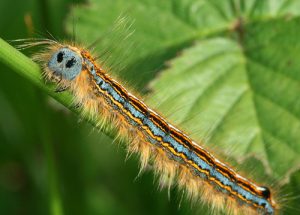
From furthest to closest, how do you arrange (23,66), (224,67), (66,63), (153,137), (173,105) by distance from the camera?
(224,67) < (173,105) < (153,137) < (66,63) < (23,66)

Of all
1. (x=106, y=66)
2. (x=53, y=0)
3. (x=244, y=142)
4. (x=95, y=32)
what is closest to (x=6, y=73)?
(x=53, y=0)

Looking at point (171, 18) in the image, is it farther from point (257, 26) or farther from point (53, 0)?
point (53, 0)

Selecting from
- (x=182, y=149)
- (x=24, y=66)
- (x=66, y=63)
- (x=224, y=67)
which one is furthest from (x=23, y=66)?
(x=224, y=67)

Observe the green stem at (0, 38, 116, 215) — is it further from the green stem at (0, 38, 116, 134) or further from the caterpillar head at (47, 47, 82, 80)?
the caterpillar head at (47, 47, 82, 80)

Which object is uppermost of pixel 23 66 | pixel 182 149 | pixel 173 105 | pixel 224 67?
pixel 224 67

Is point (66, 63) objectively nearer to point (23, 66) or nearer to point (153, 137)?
point (23, 66)

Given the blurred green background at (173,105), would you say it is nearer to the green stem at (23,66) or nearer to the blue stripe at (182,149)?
the blue stripe at (182,149)

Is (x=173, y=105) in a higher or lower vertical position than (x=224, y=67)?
lower

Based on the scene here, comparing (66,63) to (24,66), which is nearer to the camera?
(24,66)
